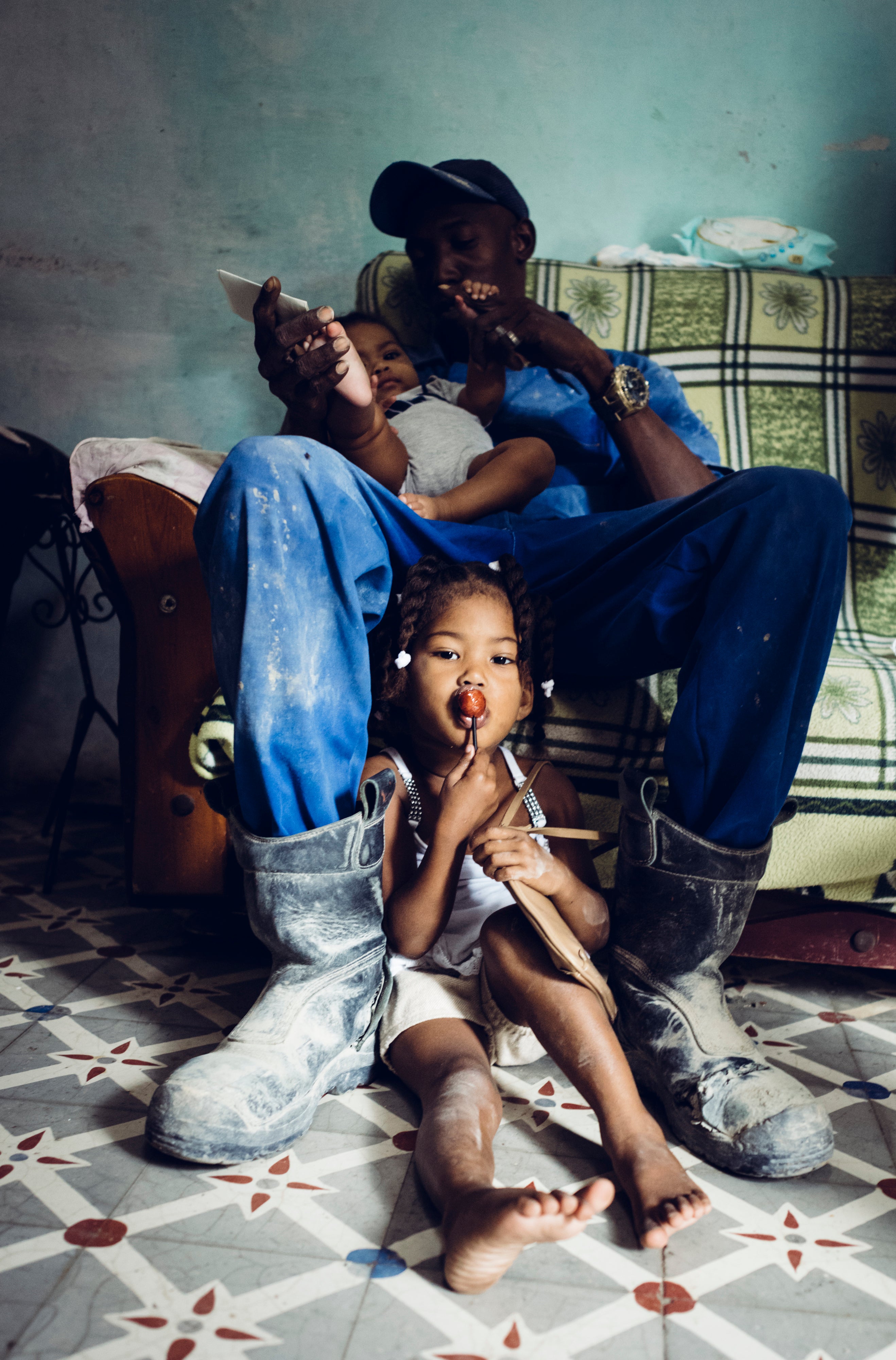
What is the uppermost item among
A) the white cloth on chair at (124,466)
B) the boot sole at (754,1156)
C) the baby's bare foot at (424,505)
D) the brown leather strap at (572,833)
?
the white cloth on chair at (124,466)

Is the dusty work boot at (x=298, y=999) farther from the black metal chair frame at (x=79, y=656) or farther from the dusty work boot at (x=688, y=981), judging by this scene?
the black metal chair frame at (x=79, y=656)

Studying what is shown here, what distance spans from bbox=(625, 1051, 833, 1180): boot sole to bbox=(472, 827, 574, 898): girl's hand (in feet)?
0.82

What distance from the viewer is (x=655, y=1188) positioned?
744 millimetres

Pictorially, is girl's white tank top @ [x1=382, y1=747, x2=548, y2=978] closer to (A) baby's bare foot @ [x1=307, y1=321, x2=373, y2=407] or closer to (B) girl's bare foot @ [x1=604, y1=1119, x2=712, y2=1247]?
(B) girl's bare foot @ [x1=604, y1=1119, x2=712, y2=1247]

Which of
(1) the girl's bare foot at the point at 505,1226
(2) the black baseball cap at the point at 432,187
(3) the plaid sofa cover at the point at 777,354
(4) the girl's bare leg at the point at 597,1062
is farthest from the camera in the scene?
(3) the plaid sofa cover at the point at 777,354

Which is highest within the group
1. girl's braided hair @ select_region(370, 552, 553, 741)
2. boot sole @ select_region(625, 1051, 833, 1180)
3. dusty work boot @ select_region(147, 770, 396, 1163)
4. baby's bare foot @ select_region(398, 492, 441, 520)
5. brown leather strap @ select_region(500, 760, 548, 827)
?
baby's bare foot @ select_region(398, 492, 441, 520)

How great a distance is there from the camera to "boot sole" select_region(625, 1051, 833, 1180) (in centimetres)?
81

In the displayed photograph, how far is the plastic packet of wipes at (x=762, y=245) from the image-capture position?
5.89ft

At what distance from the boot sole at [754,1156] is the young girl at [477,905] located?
71 millimetres

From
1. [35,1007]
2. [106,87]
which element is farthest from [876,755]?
[106,87]

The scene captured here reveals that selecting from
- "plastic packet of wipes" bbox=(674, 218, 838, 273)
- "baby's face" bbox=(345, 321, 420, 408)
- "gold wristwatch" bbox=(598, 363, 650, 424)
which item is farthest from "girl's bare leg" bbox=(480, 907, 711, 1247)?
"plastic packet of wipes" bbox=(674, 218, 838, 273)

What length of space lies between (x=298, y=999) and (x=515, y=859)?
256 millimetres

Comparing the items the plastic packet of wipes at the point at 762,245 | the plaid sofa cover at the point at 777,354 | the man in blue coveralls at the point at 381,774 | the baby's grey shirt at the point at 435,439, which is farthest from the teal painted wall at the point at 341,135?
the man in blue coveralls at the point at 381,774

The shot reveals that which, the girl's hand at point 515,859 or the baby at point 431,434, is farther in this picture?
the baby at point 431,434
